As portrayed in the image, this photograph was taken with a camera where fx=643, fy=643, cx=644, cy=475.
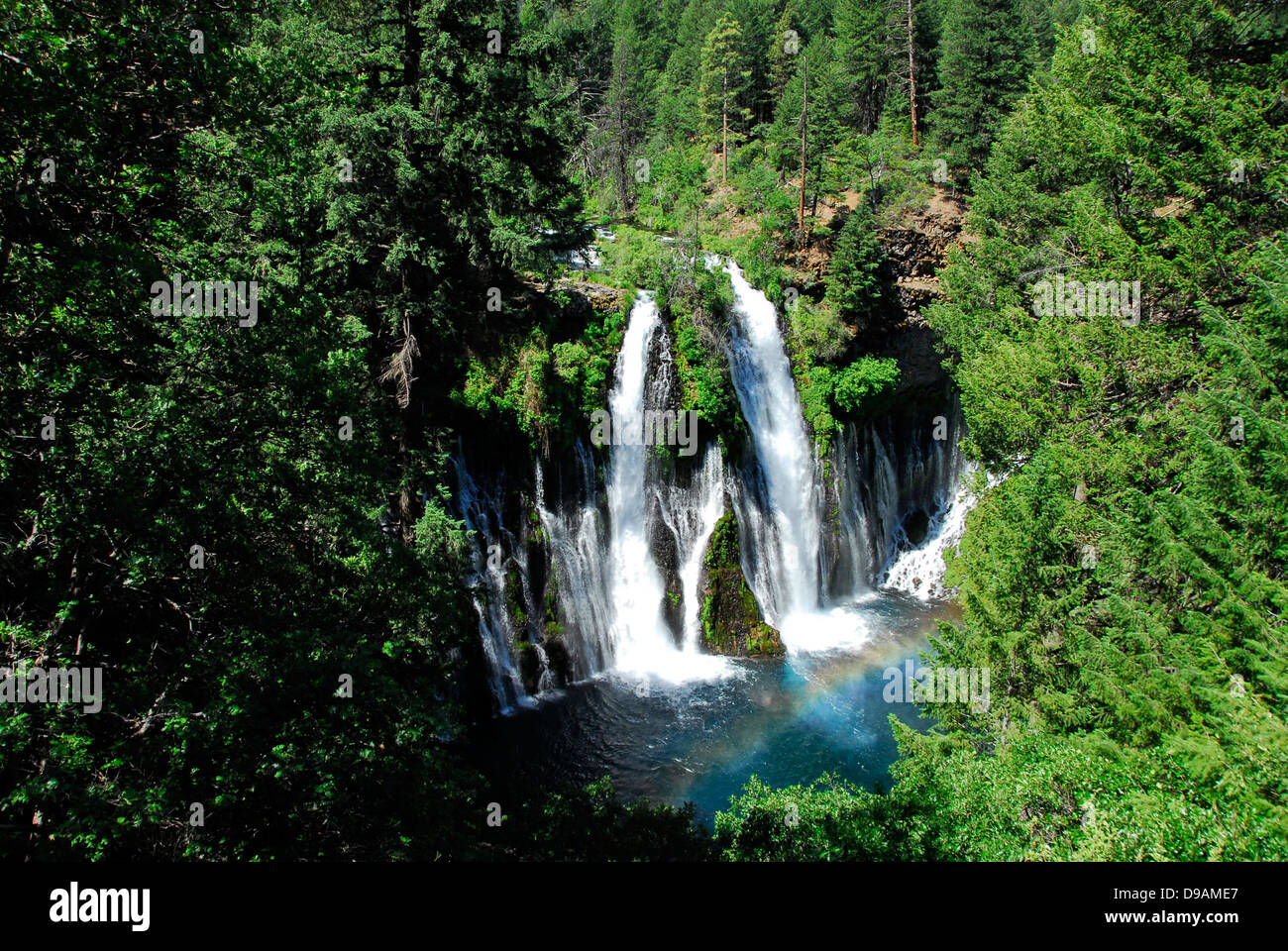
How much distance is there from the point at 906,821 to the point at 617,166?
122 feet

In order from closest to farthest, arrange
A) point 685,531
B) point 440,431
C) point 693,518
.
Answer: point 440,431, point 685,531, point 693,518

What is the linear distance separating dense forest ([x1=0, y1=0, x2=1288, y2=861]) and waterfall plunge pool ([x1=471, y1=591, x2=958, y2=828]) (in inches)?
55.7

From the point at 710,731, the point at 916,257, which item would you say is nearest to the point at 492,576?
the point at 710,731

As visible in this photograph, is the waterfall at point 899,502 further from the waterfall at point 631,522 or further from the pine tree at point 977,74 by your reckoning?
the pine tree at point 977,74

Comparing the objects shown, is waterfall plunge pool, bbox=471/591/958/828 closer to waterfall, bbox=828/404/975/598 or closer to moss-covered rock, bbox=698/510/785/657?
moss-covered rock, bbox=698/510/785/657

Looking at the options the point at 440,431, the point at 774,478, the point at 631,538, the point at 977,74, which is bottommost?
the point at 631,538

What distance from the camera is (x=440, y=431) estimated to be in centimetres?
1432

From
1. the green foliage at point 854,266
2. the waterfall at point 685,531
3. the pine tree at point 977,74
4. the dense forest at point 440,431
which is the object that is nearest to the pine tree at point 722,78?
the pine tree at point 977,74

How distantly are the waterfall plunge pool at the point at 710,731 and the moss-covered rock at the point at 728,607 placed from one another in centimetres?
64

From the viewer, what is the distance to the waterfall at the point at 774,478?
22.7 metres

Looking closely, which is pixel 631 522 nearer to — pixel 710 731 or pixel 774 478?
pixel 774 478

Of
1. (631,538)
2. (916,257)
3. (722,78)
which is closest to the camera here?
(631,538)

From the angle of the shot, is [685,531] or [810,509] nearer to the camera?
[685,531]

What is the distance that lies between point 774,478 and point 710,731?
1001 cm
